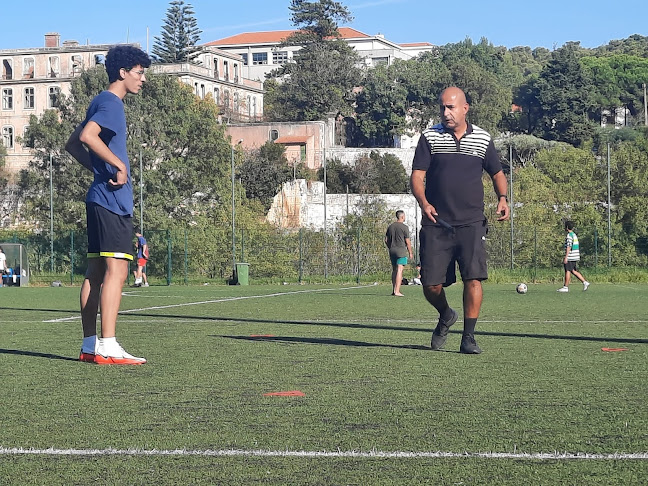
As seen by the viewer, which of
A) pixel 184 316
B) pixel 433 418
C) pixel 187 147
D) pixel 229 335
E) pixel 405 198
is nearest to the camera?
pixel 433 418

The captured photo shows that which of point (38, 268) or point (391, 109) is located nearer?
point (38, 268)

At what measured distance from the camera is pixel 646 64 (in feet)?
470

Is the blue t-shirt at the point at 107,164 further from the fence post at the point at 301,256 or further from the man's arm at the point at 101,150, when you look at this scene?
the fence post at the point at 301,256

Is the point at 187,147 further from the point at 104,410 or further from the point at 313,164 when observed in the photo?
the point at 104,410

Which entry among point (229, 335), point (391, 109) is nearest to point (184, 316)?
point (229, 335)

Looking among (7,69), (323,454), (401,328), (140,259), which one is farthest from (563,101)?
(323,454)

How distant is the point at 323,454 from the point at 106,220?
3.92 meters

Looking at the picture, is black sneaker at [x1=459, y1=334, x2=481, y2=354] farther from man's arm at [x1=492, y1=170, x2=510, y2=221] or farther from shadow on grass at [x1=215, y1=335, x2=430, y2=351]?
man's arm at [x1=492, y1=170, x2=510, y2=221]

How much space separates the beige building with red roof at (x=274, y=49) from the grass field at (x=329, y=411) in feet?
504

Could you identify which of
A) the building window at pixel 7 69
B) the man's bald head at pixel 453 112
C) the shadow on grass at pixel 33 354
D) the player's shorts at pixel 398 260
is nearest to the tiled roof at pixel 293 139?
the building window at pixel 7 69

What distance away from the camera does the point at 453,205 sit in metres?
8.77

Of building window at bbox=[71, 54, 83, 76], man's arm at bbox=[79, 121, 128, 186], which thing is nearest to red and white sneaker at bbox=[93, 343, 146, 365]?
man's arm at bbox=[79, 121, 128, 186]

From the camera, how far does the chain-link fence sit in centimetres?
3862

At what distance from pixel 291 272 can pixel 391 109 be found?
2798 inches
